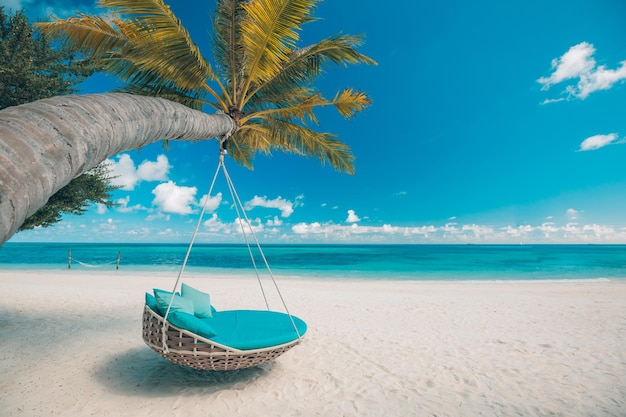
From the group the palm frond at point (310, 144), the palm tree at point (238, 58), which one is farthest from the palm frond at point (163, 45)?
the palm frond at point (310, 144)

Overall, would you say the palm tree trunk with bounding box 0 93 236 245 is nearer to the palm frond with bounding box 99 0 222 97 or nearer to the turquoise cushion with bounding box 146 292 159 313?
the palm frond with bounding box 99 0 222 97

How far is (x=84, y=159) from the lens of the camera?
6.32 feet

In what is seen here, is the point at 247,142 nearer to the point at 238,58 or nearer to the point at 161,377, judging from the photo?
the point at 238,58

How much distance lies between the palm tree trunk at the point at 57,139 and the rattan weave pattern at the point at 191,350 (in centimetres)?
162

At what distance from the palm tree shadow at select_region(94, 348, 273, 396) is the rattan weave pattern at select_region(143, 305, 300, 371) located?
0.54 meters

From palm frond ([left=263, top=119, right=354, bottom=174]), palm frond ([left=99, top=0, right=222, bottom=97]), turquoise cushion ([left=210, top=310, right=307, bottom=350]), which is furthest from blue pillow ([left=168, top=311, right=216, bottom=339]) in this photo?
palm frond ([left=263, top=119, right=354, bottom=174])

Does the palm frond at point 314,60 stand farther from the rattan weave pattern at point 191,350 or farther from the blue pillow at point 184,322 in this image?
the rattan weave pattern at point 191,350

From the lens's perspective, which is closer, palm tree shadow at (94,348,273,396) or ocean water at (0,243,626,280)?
palm tree shadow at (94,348,273,396)

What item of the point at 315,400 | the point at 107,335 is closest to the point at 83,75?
the point at 107,335

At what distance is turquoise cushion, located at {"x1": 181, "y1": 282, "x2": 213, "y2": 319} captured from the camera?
4098 millimetres

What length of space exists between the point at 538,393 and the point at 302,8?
488cm

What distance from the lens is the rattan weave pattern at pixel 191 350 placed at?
290cm

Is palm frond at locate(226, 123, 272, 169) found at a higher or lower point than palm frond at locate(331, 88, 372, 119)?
lower

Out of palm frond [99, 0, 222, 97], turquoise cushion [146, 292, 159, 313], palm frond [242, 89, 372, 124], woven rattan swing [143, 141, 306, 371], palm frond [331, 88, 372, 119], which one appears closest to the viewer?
woven rattan swing [143, 141, 306, 371]
